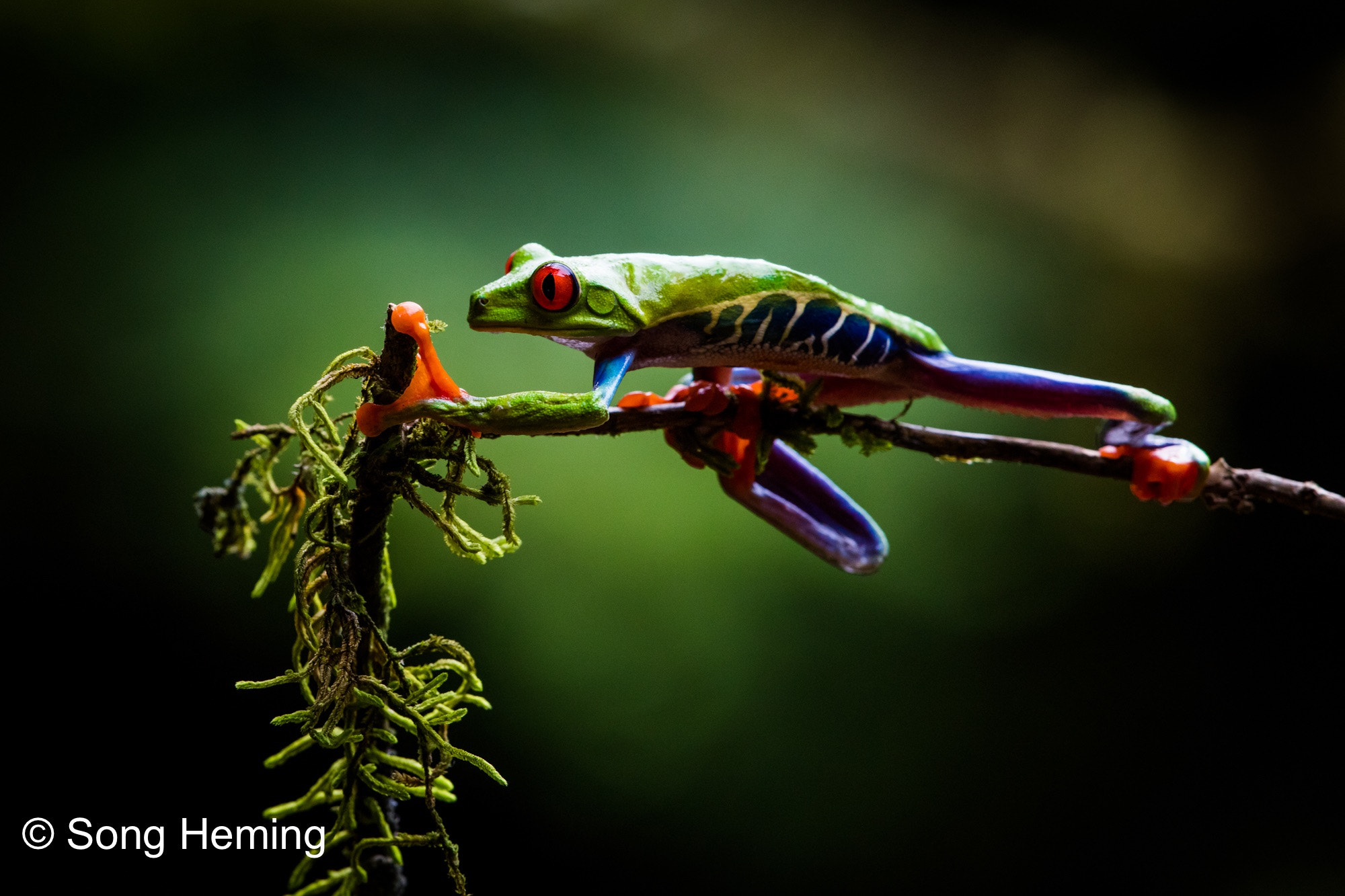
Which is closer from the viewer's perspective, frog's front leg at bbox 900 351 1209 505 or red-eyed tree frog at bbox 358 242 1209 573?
red-eyed tree frog at bbox 358 242 1209 573

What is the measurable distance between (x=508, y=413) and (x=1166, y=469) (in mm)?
793

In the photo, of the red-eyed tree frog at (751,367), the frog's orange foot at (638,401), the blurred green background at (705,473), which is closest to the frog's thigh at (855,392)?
the red-eyed tree frog at (751,367)

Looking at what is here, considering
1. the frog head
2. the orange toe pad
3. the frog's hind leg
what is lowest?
the frog's hind leg

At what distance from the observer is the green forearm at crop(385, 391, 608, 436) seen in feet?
2.59

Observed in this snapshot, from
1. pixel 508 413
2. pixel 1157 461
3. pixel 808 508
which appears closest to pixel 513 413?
pixel 508 413

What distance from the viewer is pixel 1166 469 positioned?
1059 millimetres

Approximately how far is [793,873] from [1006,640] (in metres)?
0.70

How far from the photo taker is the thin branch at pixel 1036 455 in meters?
1.05

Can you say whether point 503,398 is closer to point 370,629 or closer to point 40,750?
point 370,629

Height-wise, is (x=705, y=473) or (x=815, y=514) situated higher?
(x=705, y=473)

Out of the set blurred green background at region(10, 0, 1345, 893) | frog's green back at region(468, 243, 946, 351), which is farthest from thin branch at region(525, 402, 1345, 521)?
blurred green background at region(10, 0, 1345, 893)

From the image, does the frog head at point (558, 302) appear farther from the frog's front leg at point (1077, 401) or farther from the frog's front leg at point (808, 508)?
the frog's front leg at point (1077, 401)

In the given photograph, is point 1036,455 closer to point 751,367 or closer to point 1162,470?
point 1162,470

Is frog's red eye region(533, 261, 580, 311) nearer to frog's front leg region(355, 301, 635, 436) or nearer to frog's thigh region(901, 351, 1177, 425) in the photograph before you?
frog's front leg region(355, 301, 635, 436)
